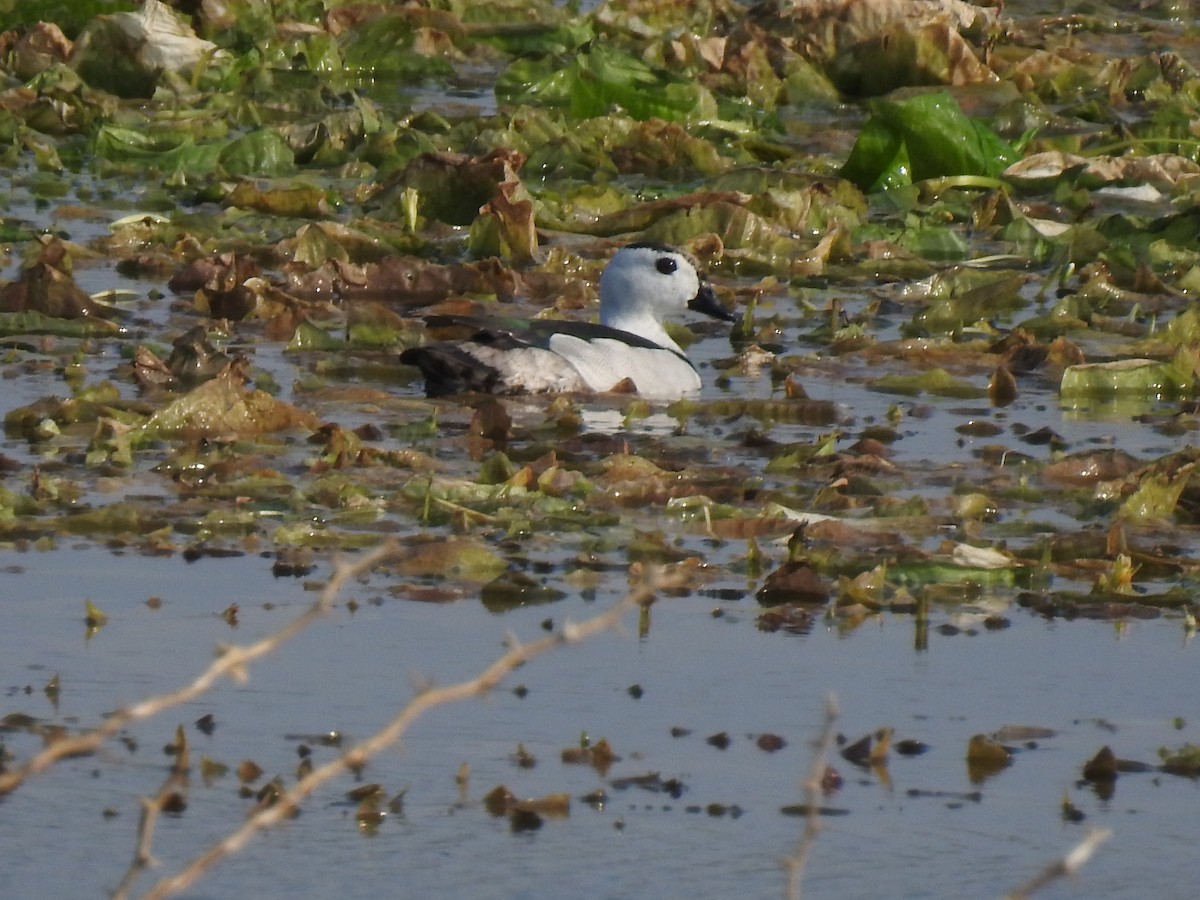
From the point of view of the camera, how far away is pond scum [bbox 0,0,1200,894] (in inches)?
274

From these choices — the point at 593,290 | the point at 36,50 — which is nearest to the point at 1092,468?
the point at 593,290

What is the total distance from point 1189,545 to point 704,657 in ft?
5.72

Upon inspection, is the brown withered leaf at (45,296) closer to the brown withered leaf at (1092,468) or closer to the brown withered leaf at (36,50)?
the brown withered leaf at (1092,468)

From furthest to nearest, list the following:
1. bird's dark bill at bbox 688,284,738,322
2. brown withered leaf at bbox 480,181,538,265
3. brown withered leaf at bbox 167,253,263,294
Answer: brown withered leaf at bbox 480,181,538,265
bird's dark bill at bbox 688,284,738,322
brown withered leaf at bbox 167,253,263,294

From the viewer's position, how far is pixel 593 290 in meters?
11.4

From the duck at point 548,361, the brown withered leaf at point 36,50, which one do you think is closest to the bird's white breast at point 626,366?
the duck at point 548,361

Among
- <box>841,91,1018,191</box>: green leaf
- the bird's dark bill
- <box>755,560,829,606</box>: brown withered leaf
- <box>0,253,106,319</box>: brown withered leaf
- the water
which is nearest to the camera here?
the water

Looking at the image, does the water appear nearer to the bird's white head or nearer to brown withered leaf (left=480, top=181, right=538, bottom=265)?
the bird's white head

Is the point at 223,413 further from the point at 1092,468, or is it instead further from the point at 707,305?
the point at 707,305

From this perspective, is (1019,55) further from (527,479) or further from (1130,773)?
(1130,773)

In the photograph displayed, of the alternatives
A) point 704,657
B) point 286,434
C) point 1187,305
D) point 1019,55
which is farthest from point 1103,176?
point 704,657

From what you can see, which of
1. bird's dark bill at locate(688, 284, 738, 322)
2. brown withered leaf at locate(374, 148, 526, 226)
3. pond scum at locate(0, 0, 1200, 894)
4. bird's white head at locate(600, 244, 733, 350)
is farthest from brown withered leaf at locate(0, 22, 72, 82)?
bird's dark bill at locate(688, 284, 738, 322)

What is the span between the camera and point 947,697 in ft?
19.2

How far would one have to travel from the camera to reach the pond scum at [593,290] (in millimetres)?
6969
